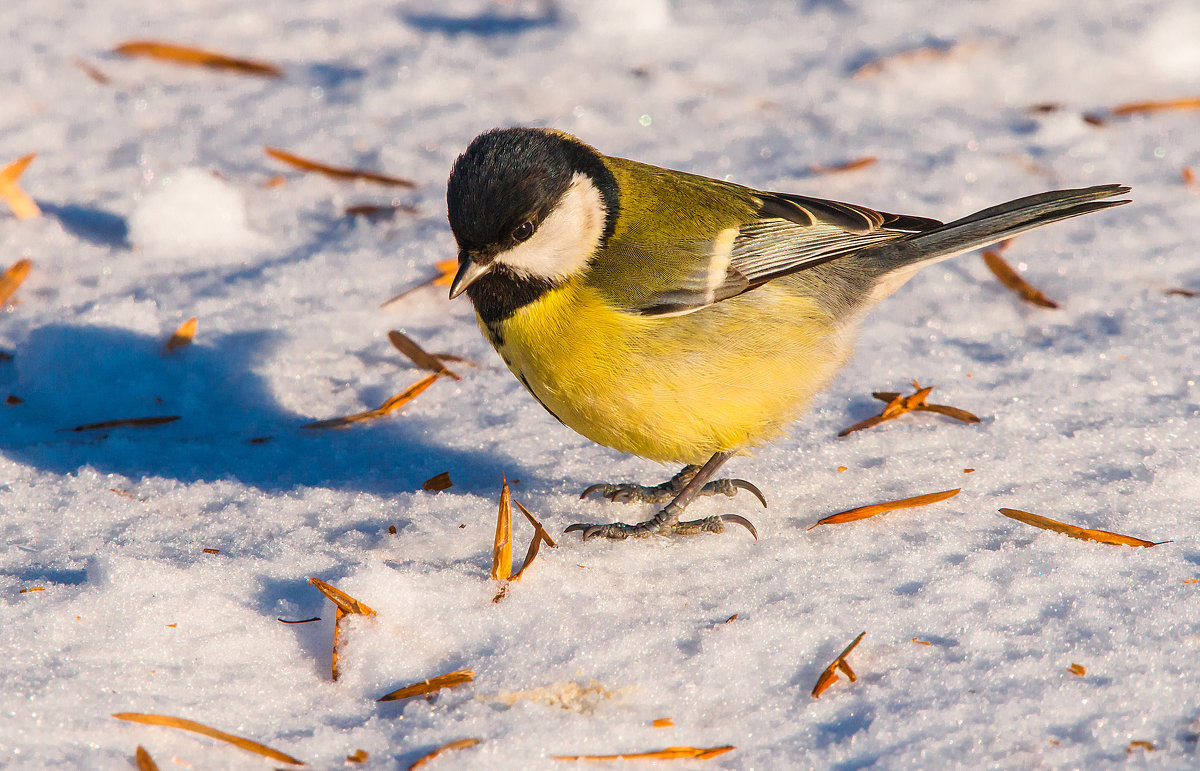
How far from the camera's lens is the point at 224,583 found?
2.48m

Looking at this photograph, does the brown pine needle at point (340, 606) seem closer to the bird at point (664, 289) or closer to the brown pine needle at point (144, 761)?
the brown pine needle at point (144, 761)

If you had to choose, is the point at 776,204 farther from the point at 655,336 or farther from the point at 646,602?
the point at 646,602

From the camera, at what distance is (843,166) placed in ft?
15.5

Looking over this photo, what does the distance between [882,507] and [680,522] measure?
58cm

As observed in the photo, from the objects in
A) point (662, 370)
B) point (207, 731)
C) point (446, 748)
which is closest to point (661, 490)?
point (662, 370)

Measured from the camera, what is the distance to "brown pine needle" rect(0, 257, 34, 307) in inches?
150

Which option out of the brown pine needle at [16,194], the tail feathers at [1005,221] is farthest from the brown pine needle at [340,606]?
the brown pine needle at [16,194]

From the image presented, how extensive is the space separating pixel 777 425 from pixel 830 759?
1.10 meters

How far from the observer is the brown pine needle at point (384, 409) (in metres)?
3.36

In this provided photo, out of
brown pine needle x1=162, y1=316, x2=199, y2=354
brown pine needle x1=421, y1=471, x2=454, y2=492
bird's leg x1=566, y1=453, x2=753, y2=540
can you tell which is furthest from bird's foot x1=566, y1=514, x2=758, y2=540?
brown pine needle x1=162, y1=316, x2=199, y2=354

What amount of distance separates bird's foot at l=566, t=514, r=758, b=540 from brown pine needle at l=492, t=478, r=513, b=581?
0.20m

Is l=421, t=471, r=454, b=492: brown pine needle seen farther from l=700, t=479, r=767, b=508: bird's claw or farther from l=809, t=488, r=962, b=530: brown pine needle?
l=809, t=488, r=962, b=530: brown pine needle

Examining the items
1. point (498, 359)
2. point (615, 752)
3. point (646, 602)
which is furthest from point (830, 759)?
point (498, 359)

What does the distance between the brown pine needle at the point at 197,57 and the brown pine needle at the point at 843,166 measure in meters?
2.85
